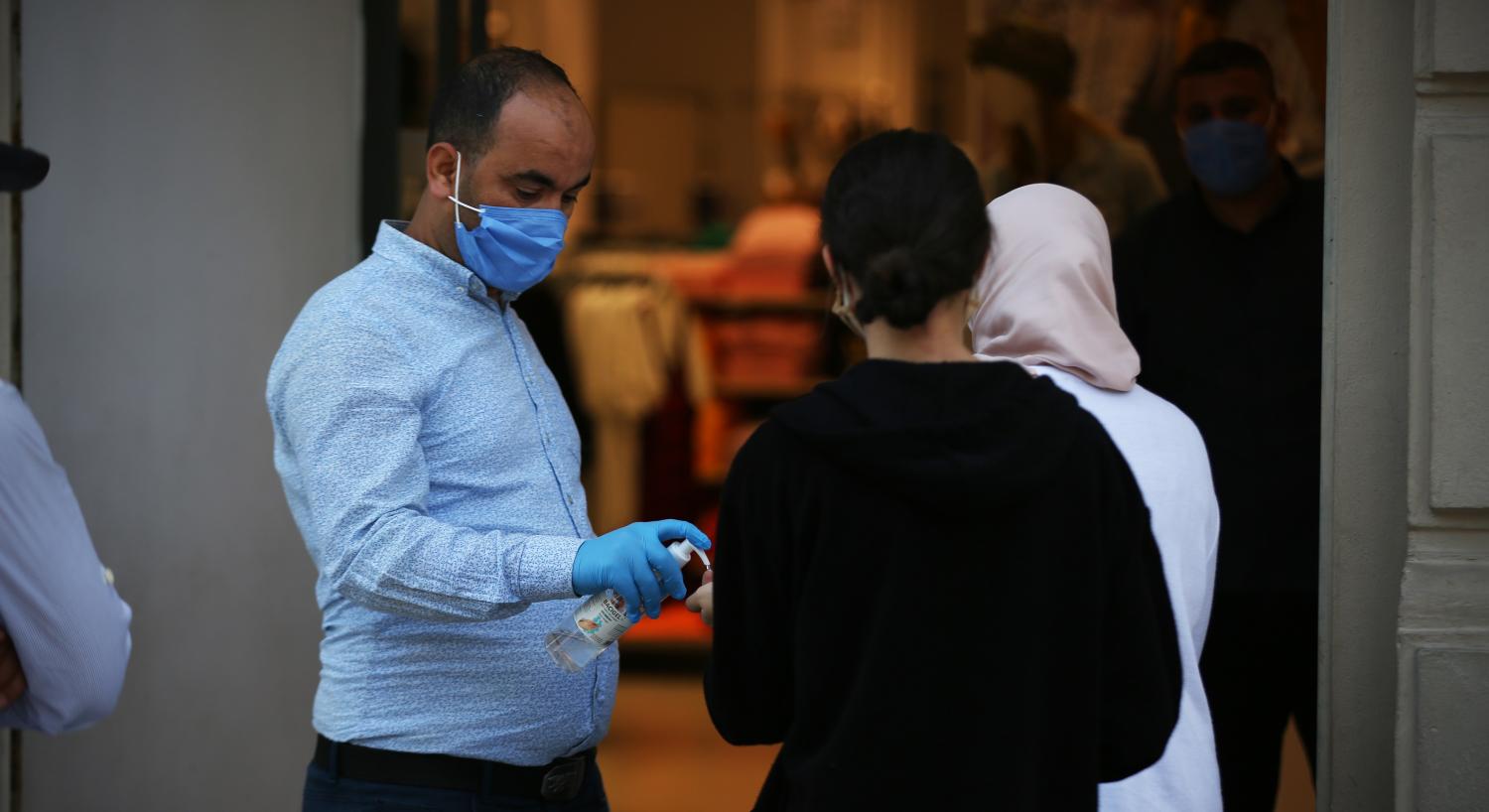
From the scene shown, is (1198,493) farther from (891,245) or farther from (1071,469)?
(891,245)

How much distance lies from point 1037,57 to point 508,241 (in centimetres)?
259

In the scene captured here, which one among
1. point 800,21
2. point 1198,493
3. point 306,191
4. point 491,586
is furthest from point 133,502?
point 800,21

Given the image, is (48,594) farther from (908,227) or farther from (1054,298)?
(1054,298)

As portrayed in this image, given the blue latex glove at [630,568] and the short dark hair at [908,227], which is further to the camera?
the blue latex glove at [630,568]

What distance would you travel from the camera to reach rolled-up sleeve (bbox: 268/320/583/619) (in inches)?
67.3

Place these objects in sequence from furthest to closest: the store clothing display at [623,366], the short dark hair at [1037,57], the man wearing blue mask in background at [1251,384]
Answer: the store clothing display at [623,366] → the short dark hair at [1037,57] → the man wearing blue mask in background at [1251,384]

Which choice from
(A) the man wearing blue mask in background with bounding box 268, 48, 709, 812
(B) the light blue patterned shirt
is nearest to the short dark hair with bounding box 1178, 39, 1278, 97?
(A) the man wearing blue mask in background with bounding box 268, 48, 709, 812

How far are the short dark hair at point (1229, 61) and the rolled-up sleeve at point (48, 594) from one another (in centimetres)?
224

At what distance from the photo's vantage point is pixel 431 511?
185 cm

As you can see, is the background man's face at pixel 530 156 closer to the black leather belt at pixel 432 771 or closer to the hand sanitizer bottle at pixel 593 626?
the hand sanitizer bottle at pixel 593 626

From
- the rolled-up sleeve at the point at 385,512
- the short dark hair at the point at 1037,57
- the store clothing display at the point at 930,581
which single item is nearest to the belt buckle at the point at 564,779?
the rolled-up sleeve at the point at 385,512

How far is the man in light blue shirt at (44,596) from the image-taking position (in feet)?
5.88

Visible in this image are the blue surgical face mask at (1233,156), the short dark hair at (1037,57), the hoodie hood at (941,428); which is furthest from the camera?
the short dark hair at (1037,57)

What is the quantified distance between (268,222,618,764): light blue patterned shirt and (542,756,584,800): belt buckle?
0.07 feet
